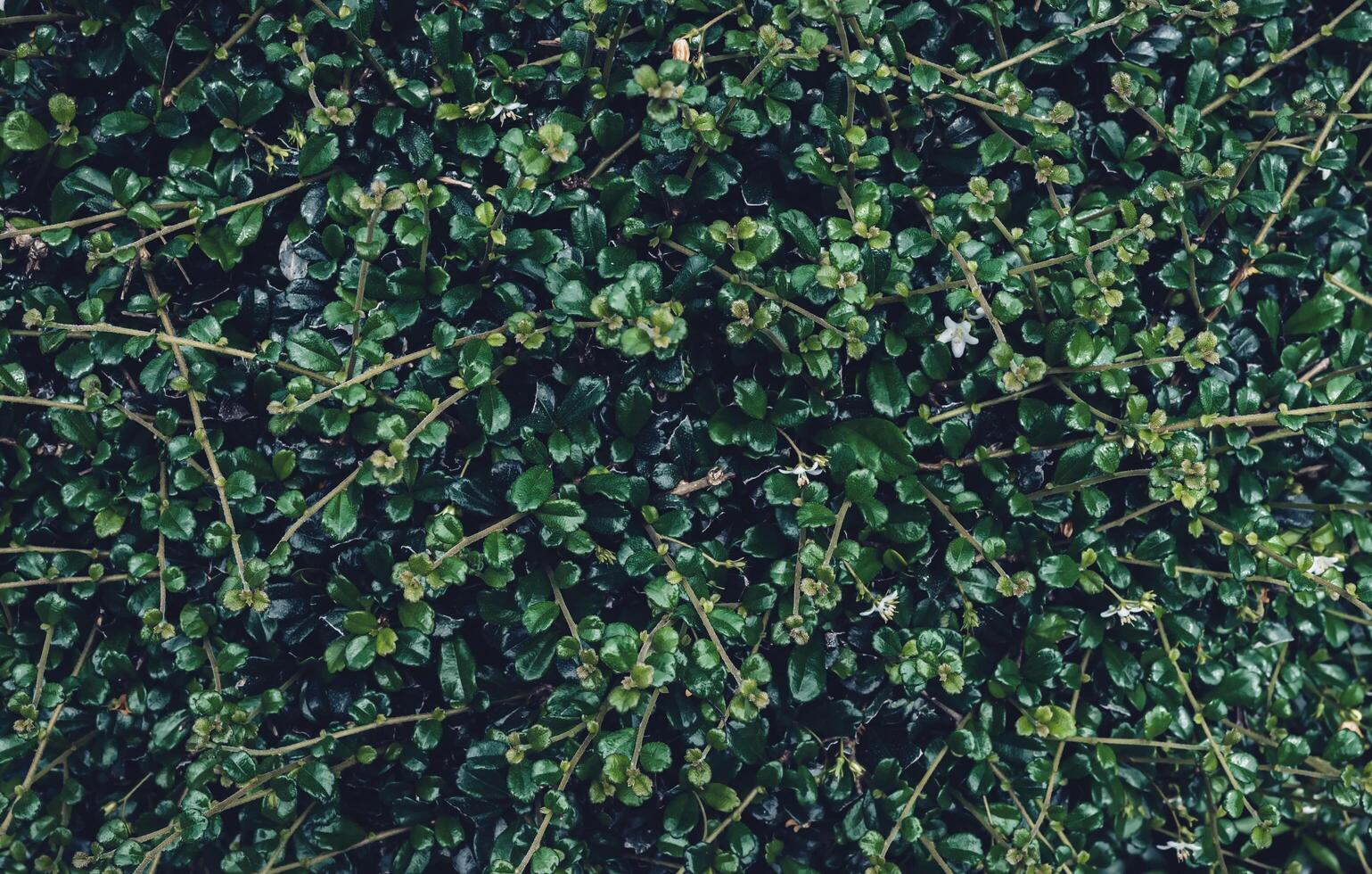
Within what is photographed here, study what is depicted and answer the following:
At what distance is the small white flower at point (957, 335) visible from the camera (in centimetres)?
200

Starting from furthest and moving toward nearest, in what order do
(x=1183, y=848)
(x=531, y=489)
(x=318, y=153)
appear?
(x=1183, y=848) < (x=318, y=153) < (x=531, y=489)

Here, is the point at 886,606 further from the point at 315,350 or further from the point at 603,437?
the point at 315,350

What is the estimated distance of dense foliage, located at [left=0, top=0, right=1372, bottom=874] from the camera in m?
1.90

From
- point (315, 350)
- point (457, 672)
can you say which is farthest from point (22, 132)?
point (457, 672)

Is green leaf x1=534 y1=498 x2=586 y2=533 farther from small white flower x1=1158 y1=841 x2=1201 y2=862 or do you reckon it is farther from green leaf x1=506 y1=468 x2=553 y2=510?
small white flower x1=1158 y1=841 x2=1201 y2=862

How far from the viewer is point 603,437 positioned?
6.56 ft

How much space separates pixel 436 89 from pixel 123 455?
36.0 inches

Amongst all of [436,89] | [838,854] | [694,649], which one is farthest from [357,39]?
[838,854]

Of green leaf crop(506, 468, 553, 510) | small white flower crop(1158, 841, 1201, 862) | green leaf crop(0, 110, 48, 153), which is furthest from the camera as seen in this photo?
small white flower crop(1158, 841, 1201, 862)

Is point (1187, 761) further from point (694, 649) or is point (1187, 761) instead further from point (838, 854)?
point (694, 649)

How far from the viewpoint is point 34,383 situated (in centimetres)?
209

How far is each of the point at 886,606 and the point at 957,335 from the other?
0.53m

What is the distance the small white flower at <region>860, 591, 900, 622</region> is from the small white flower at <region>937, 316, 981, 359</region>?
0.48 meters

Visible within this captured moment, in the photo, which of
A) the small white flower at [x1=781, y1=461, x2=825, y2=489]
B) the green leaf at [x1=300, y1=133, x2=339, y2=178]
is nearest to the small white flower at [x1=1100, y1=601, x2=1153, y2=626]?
the small white flower at [x1=781, y1=461, x2=825, y2=489]
